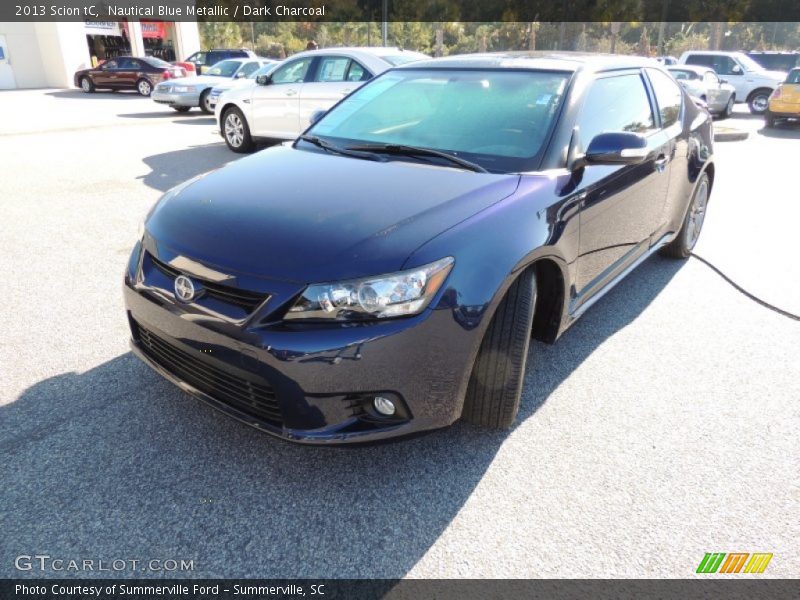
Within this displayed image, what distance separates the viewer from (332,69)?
888 cm

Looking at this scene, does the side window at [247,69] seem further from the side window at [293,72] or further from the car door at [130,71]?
the car door at [130,71]

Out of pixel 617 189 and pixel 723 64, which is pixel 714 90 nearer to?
pixel 723 64

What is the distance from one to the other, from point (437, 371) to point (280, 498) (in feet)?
2.64

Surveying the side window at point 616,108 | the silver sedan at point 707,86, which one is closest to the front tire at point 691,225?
the side window at point 616,108

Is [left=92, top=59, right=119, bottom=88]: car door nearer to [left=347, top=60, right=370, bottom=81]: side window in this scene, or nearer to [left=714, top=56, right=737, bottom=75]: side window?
[left=347, top=60, right=370, bottom=81]: side window

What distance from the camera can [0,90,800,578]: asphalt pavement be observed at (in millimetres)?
2092

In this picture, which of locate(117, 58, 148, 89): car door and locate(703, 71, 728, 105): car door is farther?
locate(117, 58, 148, 89): car door

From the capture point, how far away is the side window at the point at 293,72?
9109mm

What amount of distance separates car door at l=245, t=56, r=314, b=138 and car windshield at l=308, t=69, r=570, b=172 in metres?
5.63

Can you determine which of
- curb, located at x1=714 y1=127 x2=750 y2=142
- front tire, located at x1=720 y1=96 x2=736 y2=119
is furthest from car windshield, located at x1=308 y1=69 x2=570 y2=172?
front tire, located at x1=720 y1=96 x2=736 y2=119

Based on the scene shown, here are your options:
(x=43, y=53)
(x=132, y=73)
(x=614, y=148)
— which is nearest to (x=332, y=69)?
(x=614, y=148)

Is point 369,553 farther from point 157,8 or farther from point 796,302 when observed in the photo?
point 157,8

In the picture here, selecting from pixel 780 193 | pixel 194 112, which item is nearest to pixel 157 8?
pixel 194 112

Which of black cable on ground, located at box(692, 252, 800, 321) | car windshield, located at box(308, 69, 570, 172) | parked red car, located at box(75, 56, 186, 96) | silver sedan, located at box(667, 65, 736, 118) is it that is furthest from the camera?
parked red car, located at box(75, 56, 186, 96)
